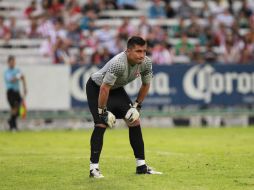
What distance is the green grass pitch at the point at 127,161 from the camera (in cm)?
1086

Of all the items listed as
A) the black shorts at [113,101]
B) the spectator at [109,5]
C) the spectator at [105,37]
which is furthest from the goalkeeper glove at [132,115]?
the spectator at [109,5]

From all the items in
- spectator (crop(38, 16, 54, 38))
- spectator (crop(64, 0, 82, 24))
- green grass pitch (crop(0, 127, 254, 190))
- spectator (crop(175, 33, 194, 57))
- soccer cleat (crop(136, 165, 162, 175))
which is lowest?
green grass pitch (crop(0, 127, 254, 190))

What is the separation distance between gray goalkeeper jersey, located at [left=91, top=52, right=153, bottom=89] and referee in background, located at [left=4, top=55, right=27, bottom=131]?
1151 cm

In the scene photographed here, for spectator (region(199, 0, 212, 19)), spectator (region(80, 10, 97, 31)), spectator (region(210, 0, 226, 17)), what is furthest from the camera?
spectator (region(210, 0, 226, 17))

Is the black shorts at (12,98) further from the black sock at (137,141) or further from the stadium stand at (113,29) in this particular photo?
the black sock at (137,141)

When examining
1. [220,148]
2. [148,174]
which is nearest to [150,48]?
[220,148]

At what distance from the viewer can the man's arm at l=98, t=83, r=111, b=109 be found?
11.1 m

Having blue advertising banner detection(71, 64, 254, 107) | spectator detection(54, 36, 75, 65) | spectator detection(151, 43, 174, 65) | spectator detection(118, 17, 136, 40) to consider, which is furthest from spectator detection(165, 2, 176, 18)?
spectator detection(54, 36, 75, 65)

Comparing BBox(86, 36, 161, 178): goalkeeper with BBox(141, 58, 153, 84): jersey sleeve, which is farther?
BBox(141, 58, 153, 84): jersey sleeve

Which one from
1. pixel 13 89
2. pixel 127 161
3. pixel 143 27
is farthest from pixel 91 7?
pixel 127 161

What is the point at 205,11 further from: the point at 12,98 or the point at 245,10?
the point at 12,98

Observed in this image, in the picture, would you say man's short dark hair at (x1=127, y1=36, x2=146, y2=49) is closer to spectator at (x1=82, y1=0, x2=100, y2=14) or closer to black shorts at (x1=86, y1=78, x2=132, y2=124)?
black shorts at (x1=86, y1=78, x2=132, y2=124)

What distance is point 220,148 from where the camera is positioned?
16984mm

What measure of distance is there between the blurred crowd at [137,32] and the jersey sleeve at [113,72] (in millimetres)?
13416
